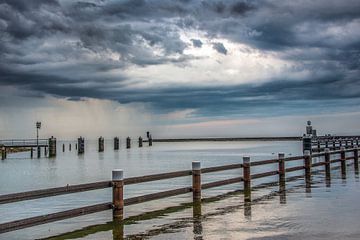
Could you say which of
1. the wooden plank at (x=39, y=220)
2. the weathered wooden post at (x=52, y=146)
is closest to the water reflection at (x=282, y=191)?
the wooden plank at (x=39, y=220)

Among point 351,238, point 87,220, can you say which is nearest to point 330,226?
point 351,238

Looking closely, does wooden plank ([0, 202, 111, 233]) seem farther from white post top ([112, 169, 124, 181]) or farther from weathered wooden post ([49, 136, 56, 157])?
weathered wooden post ([49, 136, 56, 157])

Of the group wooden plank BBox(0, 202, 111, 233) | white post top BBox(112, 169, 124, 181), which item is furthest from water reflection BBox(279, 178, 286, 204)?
wooden plank BBox(0, 202, 111, 233)

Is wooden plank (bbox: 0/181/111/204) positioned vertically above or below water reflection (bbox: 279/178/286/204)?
above

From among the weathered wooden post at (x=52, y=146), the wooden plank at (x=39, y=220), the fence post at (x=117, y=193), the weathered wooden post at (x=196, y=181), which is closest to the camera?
the wooden plank at (x=39, y=220)

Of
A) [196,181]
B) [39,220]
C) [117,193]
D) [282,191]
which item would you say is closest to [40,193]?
[39,220]

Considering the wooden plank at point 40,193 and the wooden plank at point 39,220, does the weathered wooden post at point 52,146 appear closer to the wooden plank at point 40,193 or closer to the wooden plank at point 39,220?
the wooden plank at point 40,193

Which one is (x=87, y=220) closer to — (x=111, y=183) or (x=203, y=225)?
(x=111, y=183)

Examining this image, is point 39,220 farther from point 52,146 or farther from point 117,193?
point 52,146

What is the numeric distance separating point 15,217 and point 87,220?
398 centimetres

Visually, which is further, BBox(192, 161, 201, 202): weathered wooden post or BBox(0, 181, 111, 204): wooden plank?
BBox(192, 161, 201, 202): weathered wooden post

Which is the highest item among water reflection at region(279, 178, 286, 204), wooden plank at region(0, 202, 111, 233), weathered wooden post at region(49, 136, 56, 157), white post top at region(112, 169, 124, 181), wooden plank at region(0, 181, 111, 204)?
weathered wooden post at region(49, 136, 56, 157)

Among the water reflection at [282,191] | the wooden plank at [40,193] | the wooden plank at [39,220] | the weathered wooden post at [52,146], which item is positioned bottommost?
the water reflection at [282,191]

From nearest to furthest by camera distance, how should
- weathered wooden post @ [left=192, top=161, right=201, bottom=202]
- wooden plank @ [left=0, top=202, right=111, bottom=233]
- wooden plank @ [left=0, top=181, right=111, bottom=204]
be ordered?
wooden plank @ [left=0, top=202, right=111, bottom=233] < wooden plank @ [left=0, top=181, right=111, bottom=204] < weathered wooden post @ [left=192, top=161, right=201, bottom=202]
